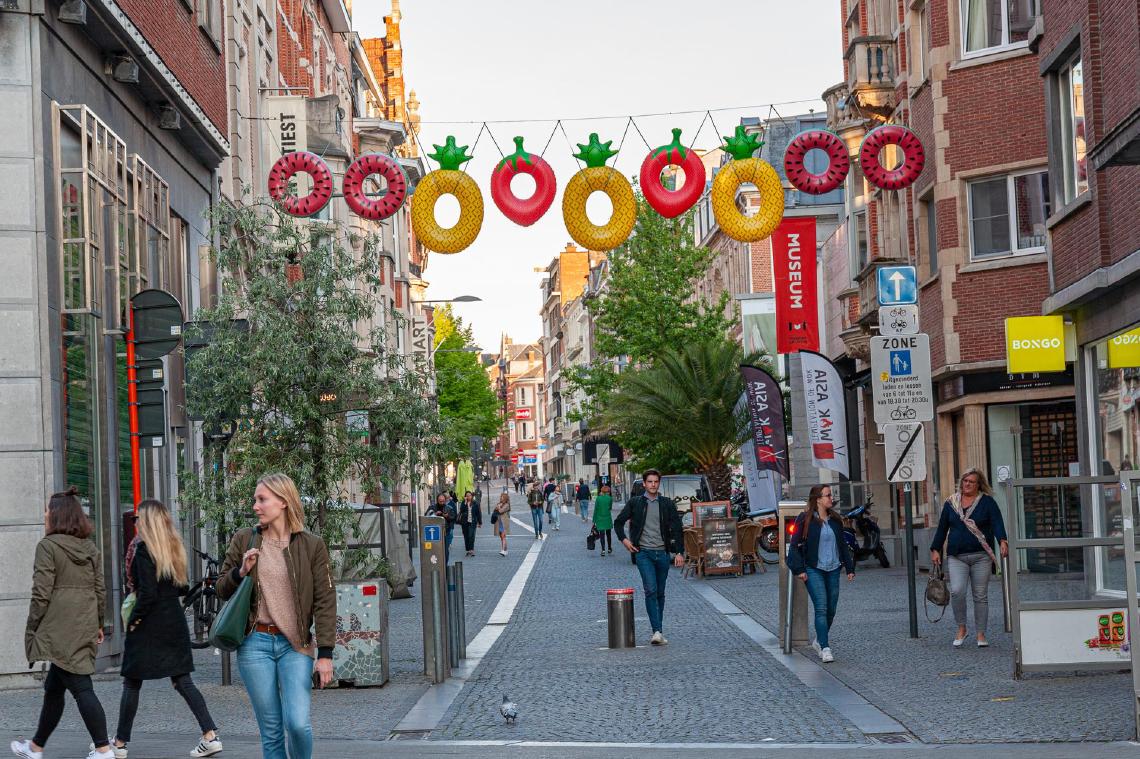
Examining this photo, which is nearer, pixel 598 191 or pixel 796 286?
pixel 598 191

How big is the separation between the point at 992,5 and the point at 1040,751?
19.1 meters

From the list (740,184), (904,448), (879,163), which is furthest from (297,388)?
(879,163)

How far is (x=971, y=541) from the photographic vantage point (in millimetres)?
16453

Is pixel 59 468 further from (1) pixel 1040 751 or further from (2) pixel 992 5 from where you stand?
(2) pixel 992 5

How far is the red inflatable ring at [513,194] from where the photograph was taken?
1909cm

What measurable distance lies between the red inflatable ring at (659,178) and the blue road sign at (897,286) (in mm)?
2265

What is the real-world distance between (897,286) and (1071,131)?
Answer: 3.43 metres

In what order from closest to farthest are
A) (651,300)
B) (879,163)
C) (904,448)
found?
(904,448) → (879,163) → (651,300)

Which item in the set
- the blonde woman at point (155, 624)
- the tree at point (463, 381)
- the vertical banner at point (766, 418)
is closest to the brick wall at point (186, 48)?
the blonde woman at point (155, 624)

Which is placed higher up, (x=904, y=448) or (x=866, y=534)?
(x=904, y=448)

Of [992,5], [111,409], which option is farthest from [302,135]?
[111,409]

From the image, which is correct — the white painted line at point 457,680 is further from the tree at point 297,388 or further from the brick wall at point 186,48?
the brick wall at point 186,48

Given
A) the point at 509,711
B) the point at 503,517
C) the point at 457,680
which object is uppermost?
the point at 503,517

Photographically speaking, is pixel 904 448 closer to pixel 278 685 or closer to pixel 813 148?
pixel 813 148
